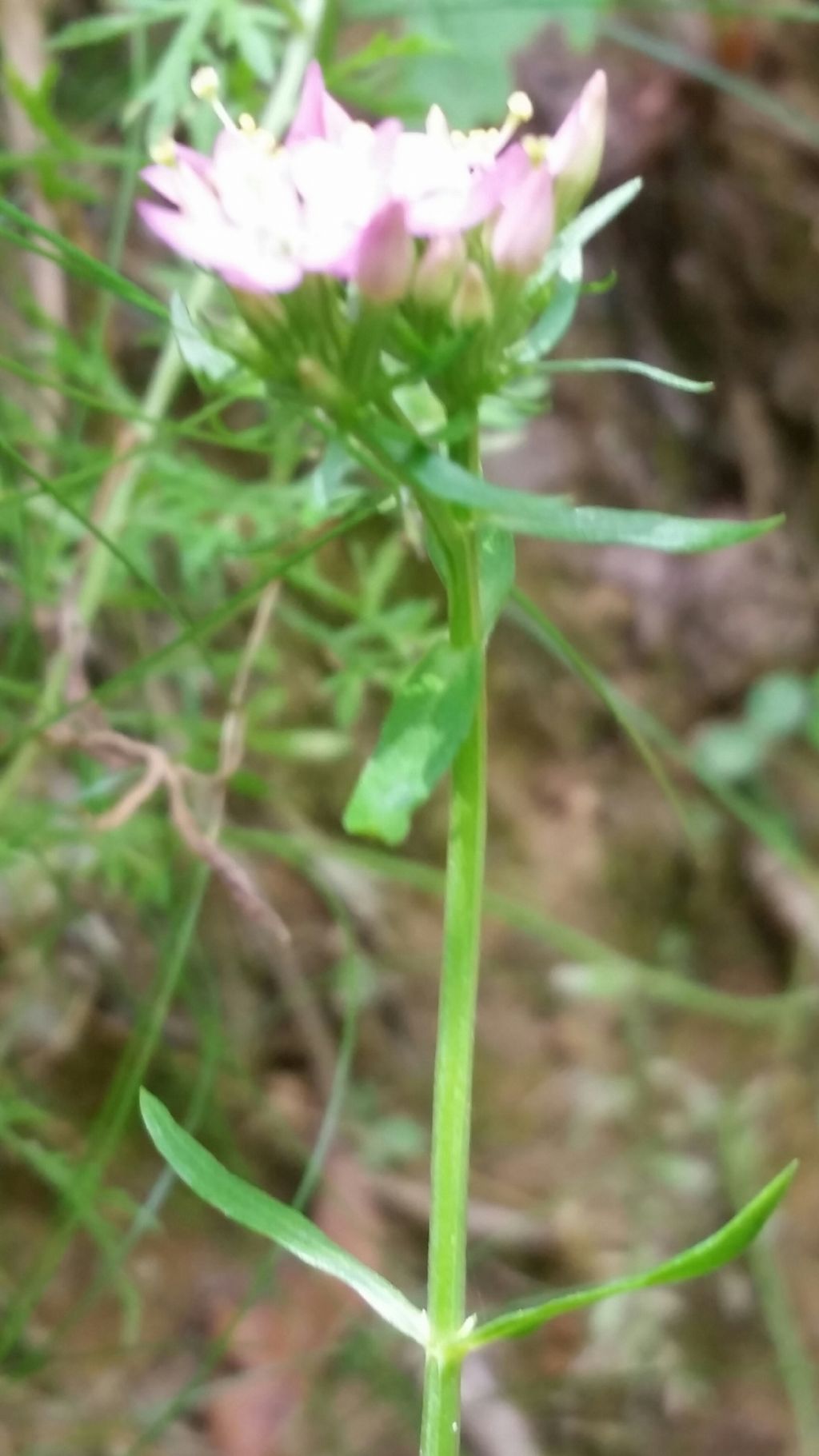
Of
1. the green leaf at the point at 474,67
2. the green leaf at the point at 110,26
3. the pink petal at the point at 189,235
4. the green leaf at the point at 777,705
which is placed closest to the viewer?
the pink petal at the point at 189,235

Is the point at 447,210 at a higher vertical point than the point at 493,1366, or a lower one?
higher

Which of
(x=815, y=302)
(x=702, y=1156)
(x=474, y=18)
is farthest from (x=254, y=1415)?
(x=815, y=302)

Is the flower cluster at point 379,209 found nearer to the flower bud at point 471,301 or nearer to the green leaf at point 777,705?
the flower bud at point 471,301

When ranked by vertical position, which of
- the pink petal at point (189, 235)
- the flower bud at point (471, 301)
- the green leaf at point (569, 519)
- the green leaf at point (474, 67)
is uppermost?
the green leaf at point (474, 67)

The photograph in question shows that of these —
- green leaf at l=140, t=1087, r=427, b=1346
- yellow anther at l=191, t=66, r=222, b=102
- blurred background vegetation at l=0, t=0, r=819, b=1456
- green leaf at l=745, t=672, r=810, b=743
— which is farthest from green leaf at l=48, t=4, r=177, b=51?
green leaf at l=745, t=672, r=810, b=743

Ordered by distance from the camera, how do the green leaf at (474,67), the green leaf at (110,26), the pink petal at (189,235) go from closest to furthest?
the pink petal at (189,235) < the green leaf at (110,26) < the green leaf at (474,67)

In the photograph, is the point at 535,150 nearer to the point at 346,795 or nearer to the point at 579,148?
the point at 579,148

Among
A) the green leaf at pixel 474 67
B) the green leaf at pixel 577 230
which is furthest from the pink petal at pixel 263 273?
the green leaf at pixel 474 67

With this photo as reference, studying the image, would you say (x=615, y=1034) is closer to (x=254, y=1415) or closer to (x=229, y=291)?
(x=254, y=1415)
